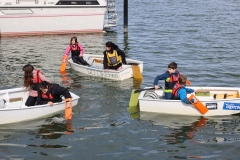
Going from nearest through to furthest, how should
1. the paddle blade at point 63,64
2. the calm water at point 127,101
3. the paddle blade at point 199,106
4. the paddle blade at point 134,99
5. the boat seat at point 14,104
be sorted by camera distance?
1. the calm water at point 127,101
2. the paddle blade at point 199,106
3. the boat seat at point 14,104
4. the paddle blade at point 134,99
5. the paddle blade at point 63,64

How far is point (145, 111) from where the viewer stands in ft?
41.2

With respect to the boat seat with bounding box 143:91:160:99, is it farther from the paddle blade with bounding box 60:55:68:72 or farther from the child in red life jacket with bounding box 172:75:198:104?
the paddle blade with bounding box 60:55:68:72

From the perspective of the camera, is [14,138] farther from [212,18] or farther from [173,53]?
[212,18]

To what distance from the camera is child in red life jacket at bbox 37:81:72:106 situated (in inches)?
460

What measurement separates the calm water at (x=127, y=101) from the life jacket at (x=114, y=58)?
731 millimetres

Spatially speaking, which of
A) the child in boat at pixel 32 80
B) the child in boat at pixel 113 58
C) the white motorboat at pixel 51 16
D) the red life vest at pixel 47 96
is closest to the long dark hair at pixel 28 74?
the child in boat at pixel 32 80

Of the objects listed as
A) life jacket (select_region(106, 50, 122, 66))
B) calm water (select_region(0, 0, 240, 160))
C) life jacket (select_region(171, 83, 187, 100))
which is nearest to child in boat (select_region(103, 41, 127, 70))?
Result: life jacket (select_region(106, 50, 122, 66))

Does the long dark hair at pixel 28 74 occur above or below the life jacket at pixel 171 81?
above

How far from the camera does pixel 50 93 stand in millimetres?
11836

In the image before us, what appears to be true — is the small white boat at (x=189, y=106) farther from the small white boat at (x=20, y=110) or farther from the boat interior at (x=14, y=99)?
the boat interior at (x=14, y=99)

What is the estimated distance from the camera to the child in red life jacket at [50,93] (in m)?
11.7

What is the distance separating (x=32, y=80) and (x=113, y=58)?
4.98m

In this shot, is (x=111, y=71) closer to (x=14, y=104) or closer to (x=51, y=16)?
(x=14, y=104)

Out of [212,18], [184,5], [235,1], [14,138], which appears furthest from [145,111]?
[235,1]
